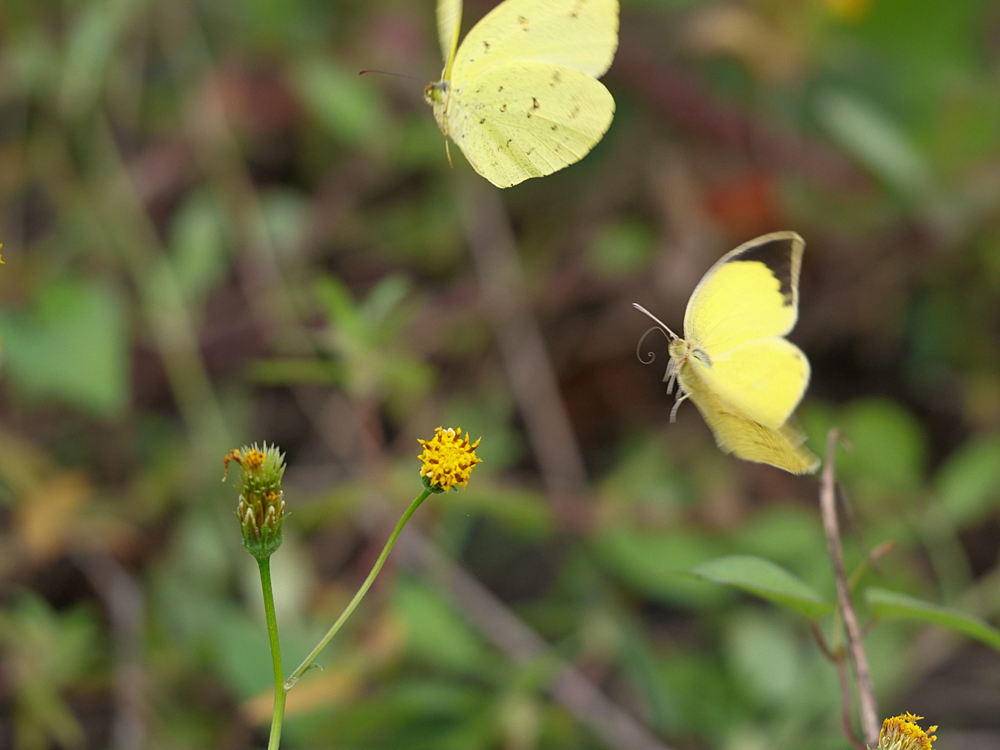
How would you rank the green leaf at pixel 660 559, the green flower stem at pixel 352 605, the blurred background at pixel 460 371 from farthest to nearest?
the green leaf at pixel 660 559 < the blurred background at pixel 460 371 < the green flower stem at pixel 352 605

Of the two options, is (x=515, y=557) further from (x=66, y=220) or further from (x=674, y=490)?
(x=66, y=220)

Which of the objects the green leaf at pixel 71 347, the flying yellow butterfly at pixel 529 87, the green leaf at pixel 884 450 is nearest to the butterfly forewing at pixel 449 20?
the flying yellow butterfly at pixel 529 87

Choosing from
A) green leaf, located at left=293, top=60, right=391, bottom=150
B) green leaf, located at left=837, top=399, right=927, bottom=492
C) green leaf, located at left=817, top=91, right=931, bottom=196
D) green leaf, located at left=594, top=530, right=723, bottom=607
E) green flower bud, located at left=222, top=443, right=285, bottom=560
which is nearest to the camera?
green flower bud, located at left=222, top=443, right=285, bottom=560

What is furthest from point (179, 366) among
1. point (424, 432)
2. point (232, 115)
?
point (232, 115)

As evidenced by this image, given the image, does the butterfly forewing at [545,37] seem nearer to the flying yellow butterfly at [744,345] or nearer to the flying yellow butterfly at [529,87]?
the flying yellow butterfly at [529,87]

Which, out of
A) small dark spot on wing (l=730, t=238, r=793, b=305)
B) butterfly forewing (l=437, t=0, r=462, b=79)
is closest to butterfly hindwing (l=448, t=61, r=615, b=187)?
butterfly forewing (l=437, t=0, r=462, b=79)

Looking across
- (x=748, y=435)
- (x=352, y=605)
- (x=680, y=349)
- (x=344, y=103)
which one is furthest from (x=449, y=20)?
(x=344, y=103)

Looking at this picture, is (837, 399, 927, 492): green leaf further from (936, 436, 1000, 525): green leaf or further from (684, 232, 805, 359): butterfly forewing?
(684, 232, 805, 359): butterfly forewing
